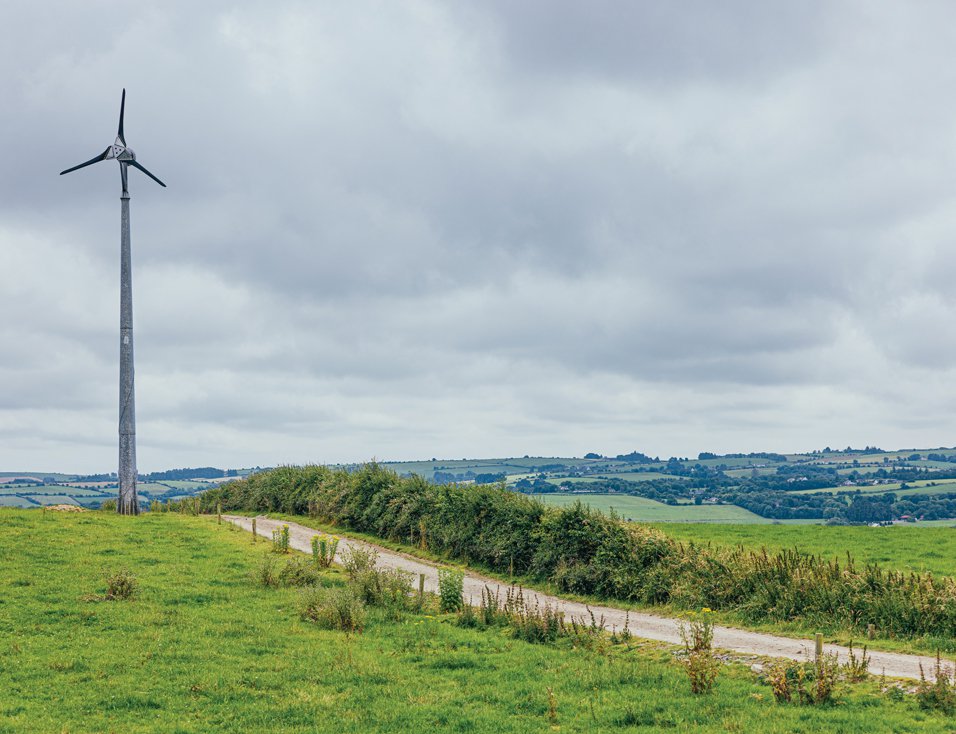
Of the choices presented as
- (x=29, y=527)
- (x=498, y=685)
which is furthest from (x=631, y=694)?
(x=29, y=527)

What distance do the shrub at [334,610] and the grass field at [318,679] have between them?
15.6 inches

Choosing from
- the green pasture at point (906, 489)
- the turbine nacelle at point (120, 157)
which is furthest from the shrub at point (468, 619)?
the green pasture at point (906, 489)

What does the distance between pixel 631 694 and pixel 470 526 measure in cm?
2206

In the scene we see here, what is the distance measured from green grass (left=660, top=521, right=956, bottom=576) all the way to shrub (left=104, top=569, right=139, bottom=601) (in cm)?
1933

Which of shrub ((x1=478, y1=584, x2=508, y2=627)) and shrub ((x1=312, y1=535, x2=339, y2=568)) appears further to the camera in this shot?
shrub ((x1=312, y1=535, x2=339, y2=568))

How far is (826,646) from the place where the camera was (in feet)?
66.2

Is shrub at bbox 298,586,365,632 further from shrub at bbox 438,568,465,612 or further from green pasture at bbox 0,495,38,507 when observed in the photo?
green pasture at bbox 0,495,38,507

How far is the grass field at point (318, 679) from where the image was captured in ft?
45.8

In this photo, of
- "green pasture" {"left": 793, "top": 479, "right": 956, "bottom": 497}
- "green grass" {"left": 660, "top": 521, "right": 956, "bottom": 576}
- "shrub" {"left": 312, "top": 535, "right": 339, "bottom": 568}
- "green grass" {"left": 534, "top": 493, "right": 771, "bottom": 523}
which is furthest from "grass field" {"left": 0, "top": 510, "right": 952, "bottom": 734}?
"green pasture" {"left": 793, "top": 479, "right": 956, "bottom": 497}

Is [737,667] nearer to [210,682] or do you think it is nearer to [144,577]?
[210,682]

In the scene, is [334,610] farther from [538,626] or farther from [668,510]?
[668,510]

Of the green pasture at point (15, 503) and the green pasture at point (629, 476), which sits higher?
the green pasture at point (15, 503)

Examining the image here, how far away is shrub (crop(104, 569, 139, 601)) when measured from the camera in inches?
937

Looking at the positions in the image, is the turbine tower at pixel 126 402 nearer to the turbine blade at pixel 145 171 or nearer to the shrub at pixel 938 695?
the turbine blade at pixel 145 171
